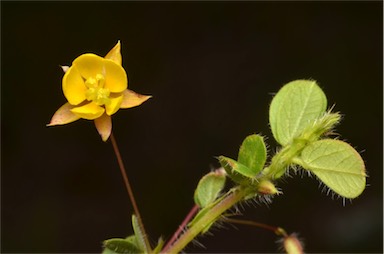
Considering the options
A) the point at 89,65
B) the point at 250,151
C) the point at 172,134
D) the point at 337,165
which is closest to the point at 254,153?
the point at 250,151

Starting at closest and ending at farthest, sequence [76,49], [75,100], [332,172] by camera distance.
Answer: [332,172] < [75,100] < [76,49]

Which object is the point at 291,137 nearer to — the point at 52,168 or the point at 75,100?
the point at 75,100

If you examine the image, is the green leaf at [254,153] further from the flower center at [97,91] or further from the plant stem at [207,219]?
the flower center at [97,91]

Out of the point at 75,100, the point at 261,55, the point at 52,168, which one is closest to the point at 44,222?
the point at 52,168

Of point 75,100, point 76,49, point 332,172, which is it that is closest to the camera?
point 332,172

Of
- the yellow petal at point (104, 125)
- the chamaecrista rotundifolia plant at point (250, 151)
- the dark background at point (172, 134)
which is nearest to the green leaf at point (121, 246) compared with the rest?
the chamaecrista rotundifolia plant at point (250, 151)

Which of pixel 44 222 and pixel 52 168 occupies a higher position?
pixel 52 168

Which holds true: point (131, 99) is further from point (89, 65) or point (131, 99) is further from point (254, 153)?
point (254, 153)
